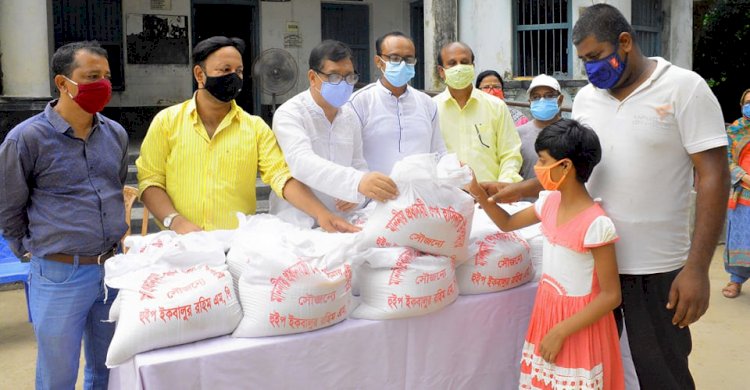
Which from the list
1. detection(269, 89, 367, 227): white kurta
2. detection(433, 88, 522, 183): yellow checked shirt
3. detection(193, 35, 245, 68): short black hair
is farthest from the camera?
detection(433, 88, 522, 183): yellow checked shirt

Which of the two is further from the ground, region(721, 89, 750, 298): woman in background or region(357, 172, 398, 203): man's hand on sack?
region(357, 172, 398, 203): man's hand on sack

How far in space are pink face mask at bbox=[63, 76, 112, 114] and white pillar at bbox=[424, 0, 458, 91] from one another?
636cm

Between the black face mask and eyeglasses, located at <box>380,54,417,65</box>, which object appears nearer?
the black face mask

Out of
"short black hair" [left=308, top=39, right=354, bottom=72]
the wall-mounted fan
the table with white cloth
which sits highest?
the wall-mounted fan

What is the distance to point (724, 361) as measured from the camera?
396cm

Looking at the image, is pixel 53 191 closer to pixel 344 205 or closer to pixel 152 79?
pixel 344 205

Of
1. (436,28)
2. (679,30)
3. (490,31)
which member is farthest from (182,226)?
(679,30)

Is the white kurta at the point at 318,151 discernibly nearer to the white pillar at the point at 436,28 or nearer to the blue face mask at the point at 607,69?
the blue face mask at the point at 607,69

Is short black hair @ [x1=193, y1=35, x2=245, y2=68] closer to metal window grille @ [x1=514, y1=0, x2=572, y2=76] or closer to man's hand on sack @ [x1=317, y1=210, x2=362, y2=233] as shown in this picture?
man's hand on sack @ [x1=317, y1=210, x2=362, y2=233]

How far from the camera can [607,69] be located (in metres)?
2.17

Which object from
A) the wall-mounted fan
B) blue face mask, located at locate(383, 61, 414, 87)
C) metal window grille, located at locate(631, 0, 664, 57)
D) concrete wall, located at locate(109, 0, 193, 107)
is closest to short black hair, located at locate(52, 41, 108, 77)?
blue face mask, located at locate(383, 61, 414, 87)

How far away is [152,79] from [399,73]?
7.68 metres

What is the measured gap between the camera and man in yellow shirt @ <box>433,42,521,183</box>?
3609 millimetres

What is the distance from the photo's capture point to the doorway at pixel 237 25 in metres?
10.4
